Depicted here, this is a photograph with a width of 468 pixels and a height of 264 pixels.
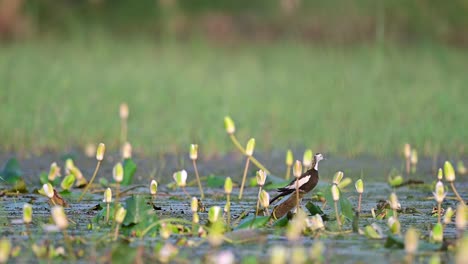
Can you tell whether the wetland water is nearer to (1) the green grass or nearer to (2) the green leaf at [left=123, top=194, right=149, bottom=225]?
(2) the green leaf at [left=123, top=194, right=149, bottom=225]

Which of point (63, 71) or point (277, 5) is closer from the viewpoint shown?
point (63, 71)

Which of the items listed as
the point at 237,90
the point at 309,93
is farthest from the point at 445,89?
the point at 237,90

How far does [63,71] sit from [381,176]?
4372 millimetres

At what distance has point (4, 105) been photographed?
8586 mm

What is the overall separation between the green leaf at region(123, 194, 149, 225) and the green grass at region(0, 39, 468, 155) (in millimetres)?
3671

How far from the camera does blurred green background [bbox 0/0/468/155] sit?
8180mm

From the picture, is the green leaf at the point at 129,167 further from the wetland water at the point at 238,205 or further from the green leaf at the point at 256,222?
the green leaf at the point at 256,222

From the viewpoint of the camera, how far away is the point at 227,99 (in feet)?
31.1

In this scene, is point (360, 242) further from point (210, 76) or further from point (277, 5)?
point (277, 5)

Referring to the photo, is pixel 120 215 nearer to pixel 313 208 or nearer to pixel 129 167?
pixel 313 208

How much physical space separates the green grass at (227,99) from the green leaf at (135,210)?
3.67m

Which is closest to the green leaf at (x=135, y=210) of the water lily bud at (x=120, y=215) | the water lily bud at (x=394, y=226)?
the water lily bud at (x=120, y=215)

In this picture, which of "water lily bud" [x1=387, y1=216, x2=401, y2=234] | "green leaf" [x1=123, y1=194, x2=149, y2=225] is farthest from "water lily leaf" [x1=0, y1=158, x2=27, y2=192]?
"water lily bud" [x1=387, y1=216, x2=401, y2=234]

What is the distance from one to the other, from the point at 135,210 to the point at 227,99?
5552mm
